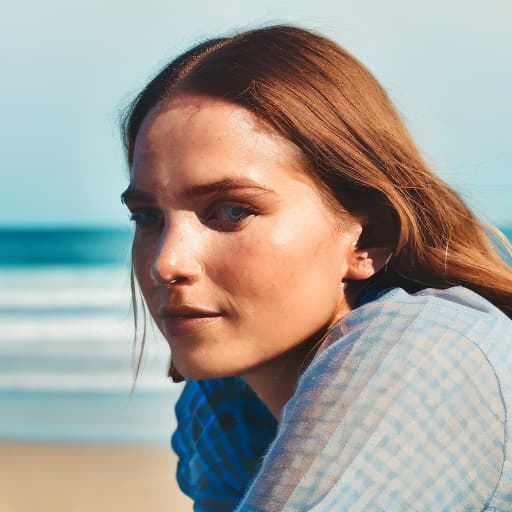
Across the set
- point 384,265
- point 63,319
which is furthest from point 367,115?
point 63,319

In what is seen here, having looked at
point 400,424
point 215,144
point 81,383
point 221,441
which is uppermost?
point 215,144

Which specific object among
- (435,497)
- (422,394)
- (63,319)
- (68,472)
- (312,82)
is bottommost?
(63,319)

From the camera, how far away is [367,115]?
7.13ft

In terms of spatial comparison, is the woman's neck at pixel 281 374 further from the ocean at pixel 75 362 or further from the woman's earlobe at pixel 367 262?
the ocean at pixel 75 362

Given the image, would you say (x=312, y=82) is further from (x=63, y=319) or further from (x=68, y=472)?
(x=63, y=319)

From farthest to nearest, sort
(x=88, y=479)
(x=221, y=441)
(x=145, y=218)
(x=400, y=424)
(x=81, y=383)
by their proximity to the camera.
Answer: (x=81, y=383)
(x=88, y=479)
(x=221, y=441)
(x=145, y=218)
(x=400, y=424)

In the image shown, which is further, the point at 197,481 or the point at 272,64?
the point at 197,481

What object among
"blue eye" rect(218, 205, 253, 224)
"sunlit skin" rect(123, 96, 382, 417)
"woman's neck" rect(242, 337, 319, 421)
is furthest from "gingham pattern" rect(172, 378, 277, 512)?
"blue eye" rect(218, 205, 253, 224)

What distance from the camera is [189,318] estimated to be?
2.02 metres

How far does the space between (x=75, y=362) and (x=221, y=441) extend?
8.43 meters

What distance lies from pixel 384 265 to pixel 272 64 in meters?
0.54

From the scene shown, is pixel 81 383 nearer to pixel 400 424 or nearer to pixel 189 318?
pixel 189 318

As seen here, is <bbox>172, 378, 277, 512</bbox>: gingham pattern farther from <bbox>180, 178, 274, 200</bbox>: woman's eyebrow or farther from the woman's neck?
<bbox>180, 178, 274, 200</bbox>: woman's eyebrow

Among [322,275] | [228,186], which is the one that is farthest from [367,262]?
[228,186]
